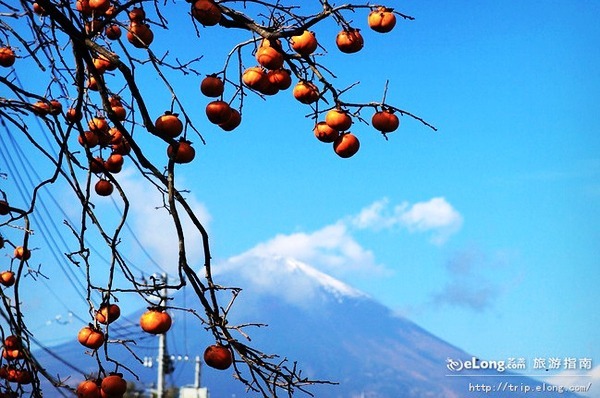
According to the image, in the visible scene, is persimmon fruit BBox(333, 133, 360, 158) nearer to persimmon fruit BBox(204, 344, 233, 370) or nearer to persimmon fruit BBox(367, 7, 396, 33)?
persimmon fruit BBox(367, 7, 396, 33)

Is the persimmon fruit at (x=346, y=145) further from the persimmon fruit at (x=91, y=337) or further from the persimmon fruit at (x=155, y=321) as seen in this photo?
the persimmon fruit at (x=91, y=337)

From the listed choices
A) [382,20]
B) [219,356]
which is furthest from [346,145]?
[219,356]

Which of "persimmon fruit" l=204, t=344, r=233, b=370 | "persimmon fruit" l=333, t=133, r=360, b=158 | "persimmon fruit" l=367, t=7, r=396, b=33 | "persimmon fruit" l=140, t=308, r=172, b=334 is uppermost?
"persimmon fruit" l=367, t=7, r=396, b=33

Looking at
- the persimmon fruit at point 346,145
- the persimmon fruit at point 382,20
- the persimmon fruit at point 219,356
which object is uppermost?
the persimmon fruit at point 382,20

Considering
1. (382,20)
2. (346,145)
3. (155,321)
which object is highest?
(382,20)

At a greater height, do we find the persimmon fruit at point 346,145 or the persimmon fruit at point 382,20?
the persimmon fruit at point 382,20

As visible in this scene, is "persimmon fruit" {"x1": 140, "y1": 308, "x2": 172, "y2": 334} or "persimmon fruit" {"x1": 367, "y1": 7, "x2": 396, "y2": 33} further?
"persimmon fruit" {"x1": 367, "y1": 7, "x2": 396, "y2": 33}

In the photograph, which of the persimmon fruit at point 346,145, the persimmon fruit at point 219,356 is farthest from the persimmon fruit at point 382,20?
the persimmon fruit at point 219,356

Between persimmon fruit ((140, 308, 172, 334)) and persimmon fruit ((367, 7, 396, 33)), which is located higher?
persimmon fruit ((367, 7, 396, 33))

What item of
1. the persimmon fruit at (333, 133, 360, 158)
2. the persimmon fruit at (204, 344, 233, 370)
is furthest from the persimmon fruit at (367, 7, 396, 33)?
the persimmon fruit at (204, 344, 233, 370)

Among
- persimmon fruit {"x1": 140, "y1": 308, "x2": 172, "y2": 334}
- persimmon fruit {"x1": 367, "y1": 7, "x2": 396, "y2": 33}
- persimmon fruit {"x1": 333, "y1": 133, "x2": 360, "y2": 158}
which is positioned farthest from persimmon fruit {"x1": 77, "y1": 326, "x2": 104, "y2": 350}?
persimmon fruit {"x1": 367, "y1": 7, "x2": 396, "y2": 33}

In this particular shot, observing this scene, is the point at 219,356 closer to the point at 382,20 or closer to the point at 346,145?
the point at 346,145

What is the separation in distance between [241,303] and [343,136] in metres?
Result: 169

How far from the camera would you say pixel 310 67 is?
6.77 ft
